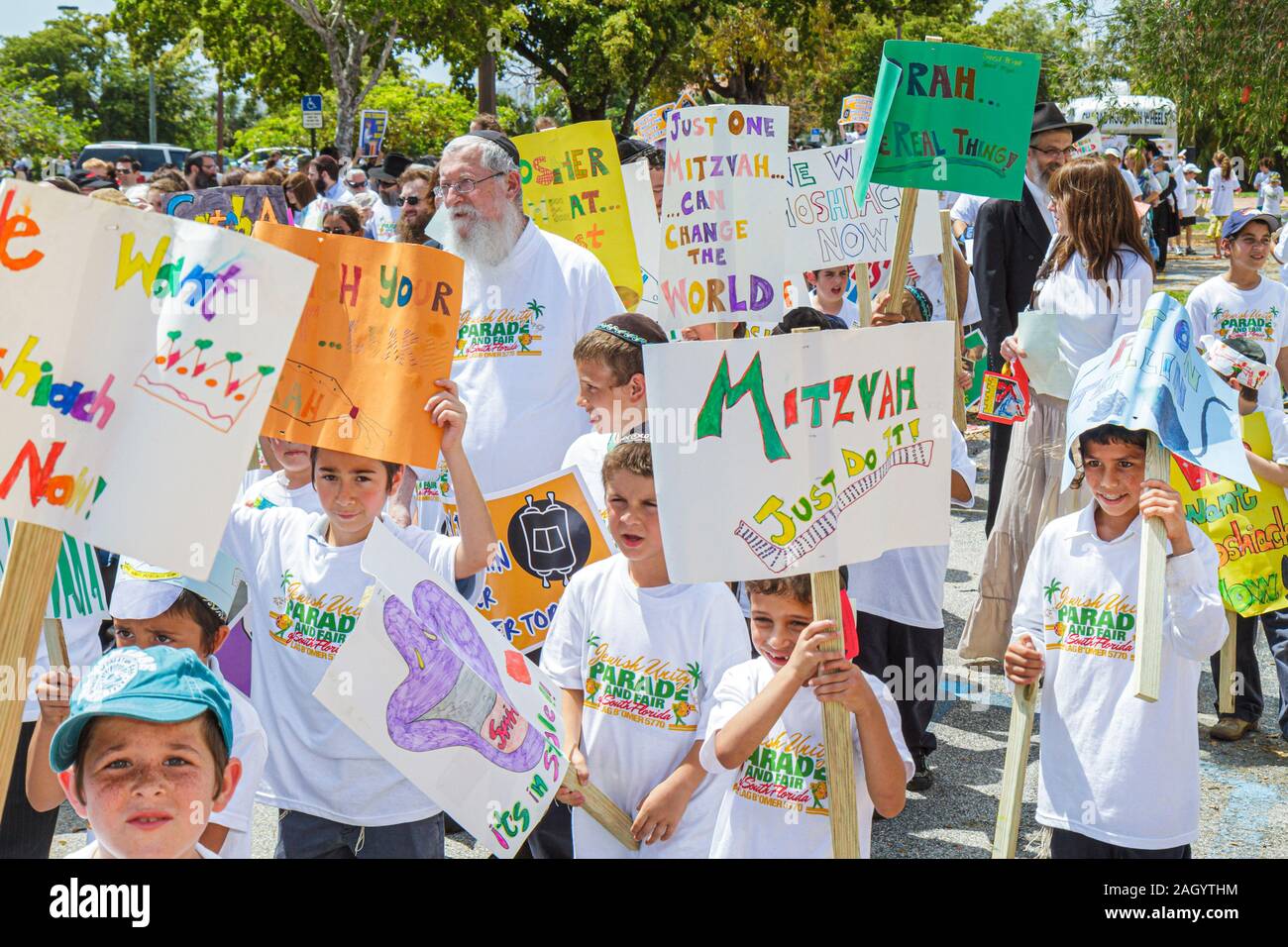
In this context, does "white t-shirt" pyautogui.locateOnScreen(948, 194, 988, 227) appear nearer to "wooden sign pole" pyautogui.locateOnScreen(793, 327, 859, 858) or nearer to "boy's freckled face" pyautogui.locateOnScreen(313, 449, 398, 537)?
"boy's freckled face" pyautogui.locateOnScreen(313, 449, 398, 537)

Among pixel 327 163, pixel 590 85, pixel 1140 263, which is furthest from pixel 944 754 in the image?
pixel 590 85

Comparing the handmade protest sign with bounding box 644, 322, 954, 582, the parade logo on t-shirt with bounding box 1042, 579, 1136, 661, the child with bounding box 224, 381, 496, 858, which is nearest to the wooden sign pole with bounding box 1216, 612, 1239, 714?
the parade logo on t-shirt with bounding box 1042, 579, 1136, 661

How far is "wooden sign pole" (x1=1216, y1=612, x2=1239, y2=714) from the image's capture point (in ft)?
17.9

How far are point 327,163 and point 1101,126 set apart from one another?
65.6 feet

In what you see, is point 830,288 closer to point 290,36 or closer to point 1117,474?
point 1117,474

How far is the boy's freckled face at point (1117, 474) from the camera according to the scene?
3.41m

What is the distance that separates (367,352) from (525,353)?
66.2 inches

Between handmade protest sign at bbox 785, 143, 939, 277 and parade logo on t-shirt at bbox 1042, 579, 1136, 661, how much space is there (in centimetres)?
342

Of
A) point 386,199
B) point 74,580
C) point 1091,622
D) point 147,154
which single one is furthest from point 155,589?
point 147,154

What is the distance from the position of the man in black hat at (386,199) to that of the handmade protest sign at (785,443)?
6995 mm

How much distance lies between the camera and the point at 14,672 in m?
2.22

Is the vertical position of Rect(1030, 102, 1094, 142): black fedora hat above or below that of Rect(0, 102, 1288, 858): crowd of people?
above

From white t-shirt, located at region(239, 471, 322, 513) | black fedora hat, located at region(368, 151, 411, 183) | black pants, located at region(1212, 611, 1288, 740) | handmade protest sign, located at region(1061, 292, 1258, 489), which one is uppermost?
black fedora hat, located at region(368, 151, 411, 183)

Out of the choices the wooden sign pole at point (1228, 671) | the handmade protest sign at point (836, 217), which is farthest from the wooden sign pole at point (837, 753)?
the handmade protest sign at point (836, 217)
